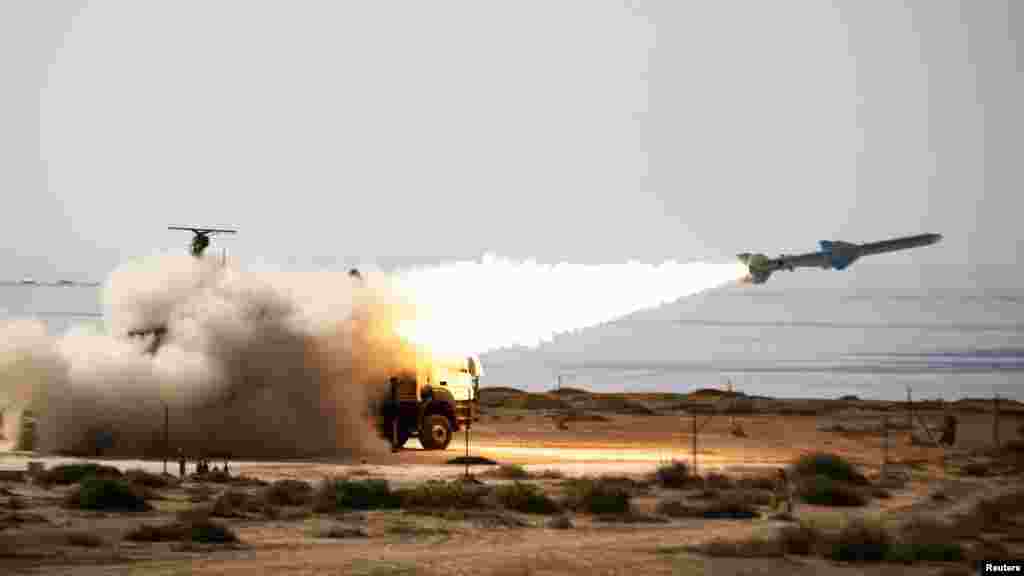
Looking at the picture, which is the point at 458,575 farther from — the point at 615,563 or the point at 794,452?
the point at 794,452

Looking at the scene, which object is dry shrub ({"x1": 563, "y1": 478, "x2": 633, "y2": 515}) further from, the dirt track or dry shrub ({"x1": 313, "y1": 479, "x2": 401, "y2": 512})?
dry shrub ({"x1": 313, "y1": 479, "x2": 401, "y2": 512})

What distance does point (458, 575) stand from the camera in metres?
34.7

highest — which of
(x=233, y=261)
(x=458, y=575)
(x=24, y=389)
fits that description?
(x=233, y=261)

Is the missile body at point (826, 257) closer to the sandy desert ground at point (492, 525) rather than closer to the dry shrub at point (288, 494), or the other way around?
the sandy desert ground at point (492, 525)

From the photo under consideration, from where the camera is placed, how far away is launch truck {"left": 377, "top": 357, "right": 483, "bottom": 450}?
61.0 metres

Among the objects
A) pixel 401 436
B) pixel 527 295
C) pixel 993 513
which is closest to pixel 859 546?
pixel 993 513

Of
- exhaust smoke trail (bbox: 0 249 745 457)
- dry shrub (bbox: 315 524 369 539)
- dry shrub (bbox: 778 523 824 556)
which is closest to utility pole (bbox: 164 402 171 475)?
exhaust smoke trail (bbox: 0 249 745 457)

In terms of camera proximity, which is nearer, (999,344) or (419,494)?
(419,494)

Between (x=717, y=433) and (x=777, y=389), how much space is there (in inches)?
2164

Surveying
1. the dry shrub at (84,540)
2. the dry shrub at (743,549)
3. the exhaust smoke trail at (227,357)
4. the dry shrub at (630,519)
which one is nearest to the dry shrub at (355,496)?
the dry shrub at (630,519)

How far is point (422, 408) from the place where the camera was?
200ft

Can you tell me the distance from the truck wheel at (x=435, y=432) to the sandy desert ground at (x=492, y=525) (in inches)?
25.8

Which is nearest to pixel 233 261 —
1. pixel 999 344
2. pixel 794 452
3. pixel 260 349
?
pixel 260 349

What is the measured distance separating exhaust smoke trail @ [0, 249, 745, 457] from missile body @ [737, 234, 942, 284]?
896 cm
